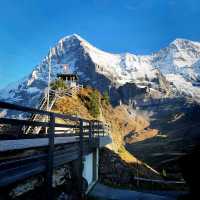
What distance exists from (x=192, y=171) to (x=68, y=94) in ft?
110

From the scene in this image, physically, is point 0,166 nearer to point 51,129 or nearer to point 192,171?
point 51,129

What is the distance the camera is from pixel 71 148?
10258mm

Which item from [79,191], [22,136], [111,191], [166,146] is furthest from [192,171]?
[166,146]

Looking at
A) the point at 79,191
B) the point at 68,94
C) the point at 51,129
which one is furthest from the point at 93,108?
the point at 51,129

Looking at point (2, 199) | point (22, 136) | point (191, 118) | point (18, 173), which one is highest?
point (191, 118)

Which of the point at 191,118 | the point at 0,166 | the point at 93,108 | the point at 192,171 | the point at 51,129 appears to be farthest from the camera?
the point at 191,118

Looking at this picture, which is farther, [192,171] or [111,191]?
[111,191]

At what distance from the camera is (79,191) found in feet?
38.0

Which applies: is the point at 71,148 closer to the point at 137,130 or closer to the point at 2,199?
the point at 2,199

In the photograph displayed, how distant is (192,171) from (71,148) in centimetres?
498

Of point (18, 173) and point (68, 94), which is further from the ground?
point (68, 94)

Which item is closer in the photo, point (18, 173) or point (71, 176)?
point (18, 173)

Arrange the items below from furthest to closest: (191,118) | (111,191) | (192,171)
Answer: (191,118) → (111,191) → (192,171)

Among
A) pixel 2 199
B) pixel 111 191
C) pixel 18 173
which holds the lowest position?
pixel 111 191
